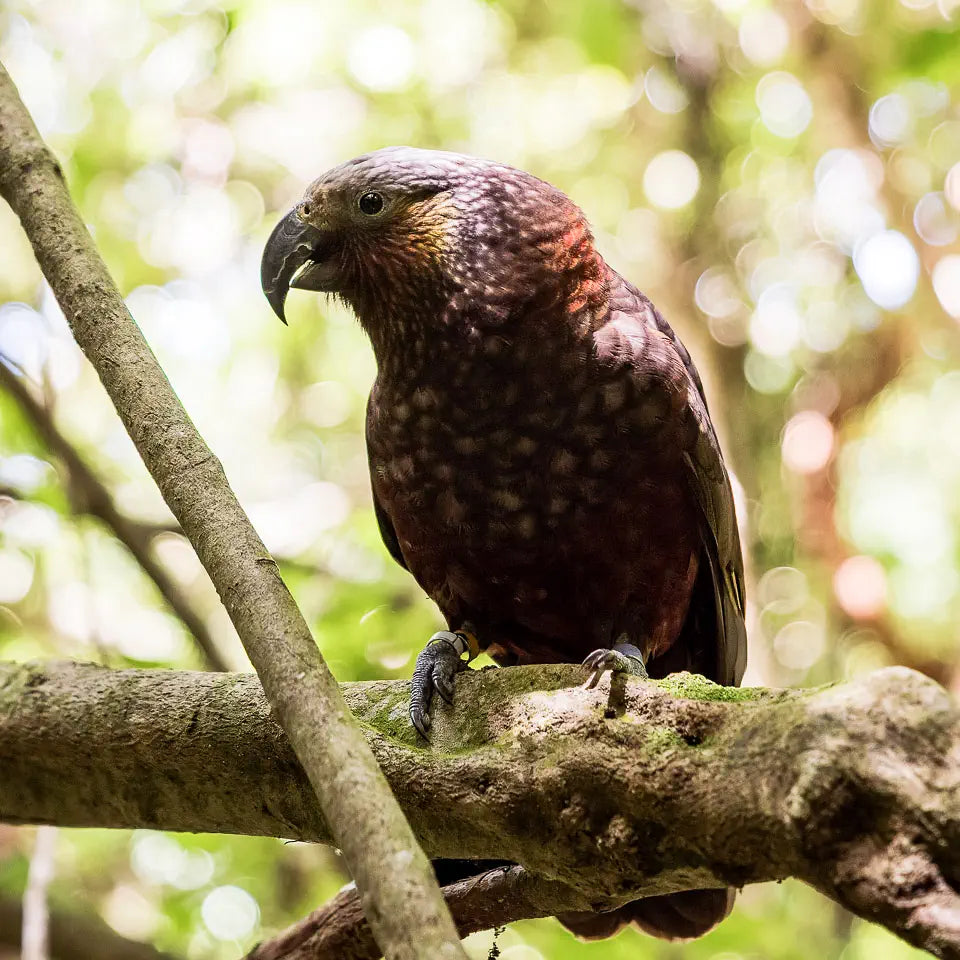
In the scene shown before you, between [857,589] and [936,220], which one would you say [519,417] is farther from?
[936,220]

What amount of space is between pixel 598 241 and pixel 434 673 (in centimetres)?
480

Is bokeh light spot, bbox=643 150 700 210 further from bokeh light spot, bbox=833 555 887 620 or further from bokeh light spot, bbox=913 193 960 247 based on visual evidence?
bokeh light spot, bbox=833 555 887 620

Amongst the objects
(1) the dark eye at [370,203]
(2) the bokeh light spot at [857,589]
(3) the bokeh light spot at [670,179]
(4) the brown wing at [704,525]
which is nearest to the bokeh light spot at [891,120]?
(3) the bokeh light spot at [670,179]

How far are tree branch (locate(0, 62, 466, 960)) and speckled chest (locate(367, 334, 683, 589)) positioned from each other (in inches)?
38.0

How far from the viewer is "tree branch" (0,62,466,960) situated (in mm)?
1460

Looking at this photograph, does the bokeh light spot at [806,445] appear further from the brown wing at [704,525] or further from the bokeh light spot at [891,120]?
the brown wing at [704,525]

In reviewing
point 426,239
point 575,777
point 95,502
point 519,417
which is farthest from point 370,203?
point 575,777

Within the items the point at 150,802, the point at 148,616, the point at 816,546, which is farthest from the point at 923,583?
the point at 150,802

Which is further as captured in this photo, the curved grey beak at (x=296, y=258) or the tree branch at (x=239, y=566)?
the curved grey beak at (x=296, y=258)

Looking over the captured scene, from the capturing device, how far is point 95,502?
4.15 m

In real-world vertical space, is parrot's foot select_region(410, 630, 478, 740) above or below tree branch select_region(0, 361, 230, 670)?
below

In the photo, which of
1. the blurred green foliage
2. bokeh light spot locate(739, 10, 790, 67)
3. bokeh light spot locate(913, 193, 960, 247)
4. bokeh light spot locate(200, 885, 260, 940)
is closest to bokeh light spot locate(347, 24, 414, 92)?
the blurred green foliage

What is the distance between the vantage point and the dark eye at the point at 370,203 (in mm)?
3211

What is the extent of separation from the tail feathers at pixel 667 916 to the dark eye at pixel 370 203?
2.28 m
